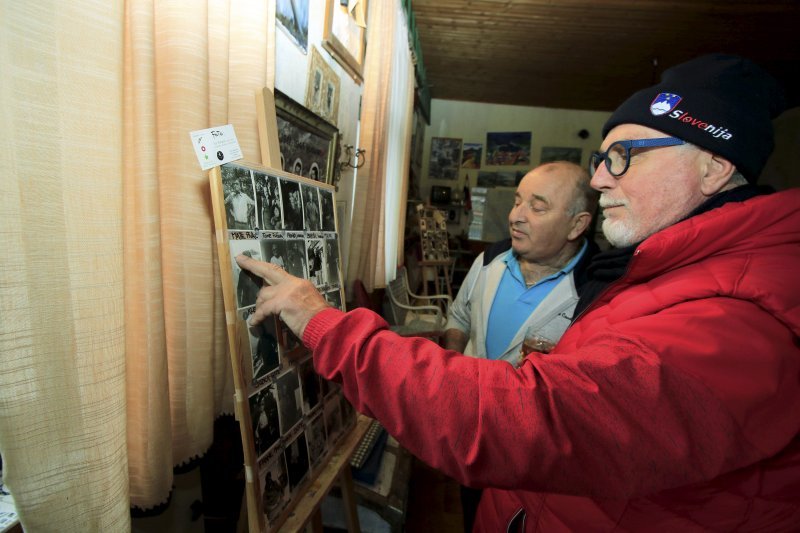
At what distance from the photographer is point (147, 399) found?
91 centimetres

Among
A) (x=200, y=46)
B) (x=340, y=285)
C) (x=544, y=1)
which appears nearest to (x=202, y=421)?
(x=340, y=285)

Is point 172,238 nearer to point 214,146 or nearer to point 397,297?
point 214,146

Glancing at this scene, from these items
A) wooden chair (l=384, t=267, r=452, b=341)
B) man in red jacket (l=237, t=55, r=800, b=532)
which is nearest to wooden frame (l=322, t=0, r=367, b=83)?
man in red jacket (l=237, t=55, r=800, b=532)

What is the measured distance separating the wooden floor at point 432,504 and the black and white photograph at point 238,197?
2225mm

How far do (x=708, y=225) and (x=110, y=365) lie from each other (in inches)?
49.4

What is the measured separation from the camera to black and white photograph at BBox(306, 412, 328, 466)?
1.11 metres

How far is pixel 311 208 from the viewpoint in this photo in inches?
45.9

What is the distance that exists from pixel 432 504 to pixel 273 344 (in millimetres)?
2118

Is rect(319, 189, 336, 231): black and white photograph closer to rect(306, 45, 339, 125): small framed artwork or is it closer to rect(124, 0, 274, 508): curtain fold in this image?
rect(124, 0, 274, 508): curtain fold

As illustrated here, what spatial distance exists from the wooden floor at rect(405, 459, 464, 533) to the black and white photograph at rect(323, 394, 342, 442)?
143 cm

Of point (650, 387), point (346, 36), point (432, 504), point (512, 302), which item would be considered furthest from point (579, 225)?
point (432, 504)

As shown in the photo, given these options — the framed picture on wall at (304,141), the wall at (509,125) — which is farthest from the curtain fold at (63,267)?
the wall at (509,125)

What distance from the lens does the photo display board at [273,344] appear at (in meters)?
0.84

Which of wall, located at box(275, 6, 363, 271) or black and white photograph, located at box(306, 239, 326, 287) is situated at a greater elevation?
wall, located at box(275, 6, 363, 271)
